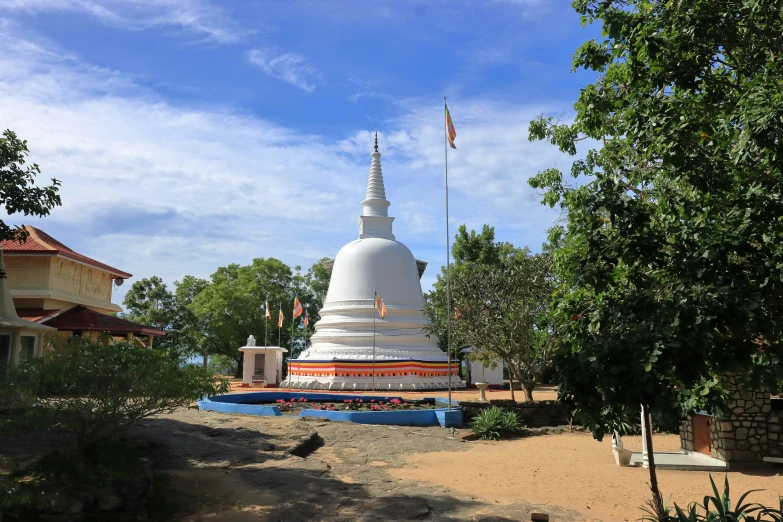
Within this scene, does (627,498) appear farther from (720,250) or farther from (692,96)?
(692,96)

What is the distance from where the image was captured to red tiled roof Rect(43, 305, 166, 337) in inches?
819

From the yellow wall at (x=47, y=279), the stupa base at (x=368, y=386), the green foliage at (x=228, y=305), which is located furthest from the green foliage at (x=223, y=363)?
the yellow wall at (x=47, y=279)

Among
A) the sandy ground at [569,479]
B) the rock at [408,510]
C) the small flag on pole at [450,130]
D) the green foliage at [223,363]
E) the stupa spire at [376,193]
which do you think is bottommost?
the rock at [408,510]

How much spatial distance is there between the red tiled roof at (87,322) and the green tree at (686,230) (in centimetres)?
1787

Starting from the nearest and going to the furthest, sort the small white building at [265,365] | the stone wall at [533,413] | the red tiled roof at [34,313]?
the stone wall at [533,413]
the red tiled roof at [34,313]
the small white building at [265,365]

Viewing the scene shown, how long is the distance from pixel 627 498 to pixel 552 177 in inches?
254

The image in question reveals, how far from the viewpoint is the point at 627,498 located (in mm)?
9875

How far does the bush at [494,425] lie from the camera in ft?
54.7

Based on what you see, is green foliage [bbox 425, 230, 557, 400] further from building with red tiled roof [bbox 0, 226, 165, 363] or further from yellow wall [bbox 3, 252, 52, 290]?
yellow wall [bbox 3, 252, 52, 290]

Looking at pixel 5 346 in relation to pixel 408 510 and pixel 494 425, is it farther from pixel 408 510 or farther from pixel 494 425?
pixel 494 425

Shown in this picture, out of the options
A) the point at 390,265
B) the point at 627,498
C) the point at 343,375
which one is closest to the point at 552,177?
the point at 627,498

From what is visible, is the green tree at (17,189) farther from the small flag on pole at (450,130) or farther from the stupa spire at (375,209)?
the stupa spire at (375,209)

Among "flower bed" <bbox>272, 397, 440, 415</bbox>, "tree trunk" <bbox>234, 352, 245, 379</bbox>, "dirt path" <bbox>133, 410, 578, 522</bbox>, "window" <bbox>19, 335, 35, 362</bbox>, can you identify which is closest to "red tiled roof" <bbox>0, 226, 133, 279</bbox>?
"window" <bbox>19, 335, 35, 362</bbox>

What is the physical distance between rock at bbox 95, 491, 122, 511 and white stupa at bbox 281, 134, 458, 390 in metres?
21.6
